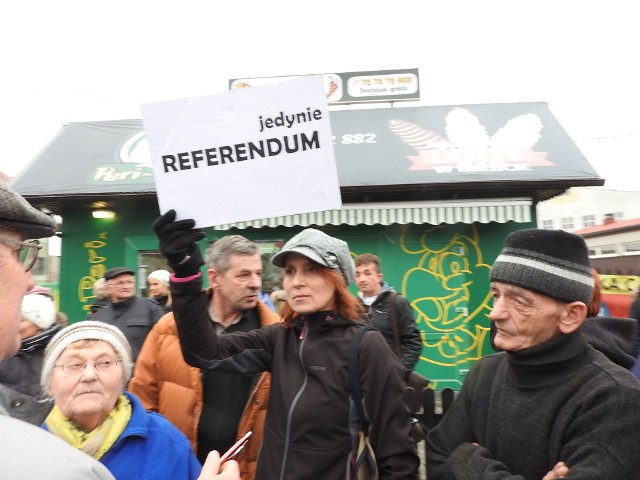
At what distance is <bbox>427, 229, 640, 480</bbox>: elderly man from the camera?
135 centimetres

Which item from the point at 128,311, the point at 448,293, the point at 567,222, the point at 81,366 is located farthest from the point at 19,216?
the point at 567,222

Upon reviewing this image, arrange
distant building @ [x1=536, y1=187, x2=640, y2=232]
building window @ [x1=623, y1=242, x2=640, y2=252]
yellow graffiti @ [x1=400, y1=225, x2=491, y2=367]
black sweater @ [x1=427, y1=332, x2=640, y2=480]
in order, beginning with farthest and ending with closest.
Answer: distant building @ [x1=536, y1=187, x2=640, y2=232], building window @ [x1=623, y1=242, x2=640, y2=252], yellow graffiti @ [x1=400, y1=225, x2=491, y2=367], black sweater @ [x1=427, y1=332, x2=640, y2=480]

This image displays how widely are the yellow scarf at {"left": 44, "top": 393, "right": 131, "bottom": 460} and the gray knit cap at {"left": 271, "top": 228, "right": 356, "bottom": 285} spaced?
94 cm

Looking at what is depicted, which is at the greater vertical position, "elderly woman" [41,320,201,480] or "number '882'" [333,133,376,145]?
"number '882'" [333,133,376,145]

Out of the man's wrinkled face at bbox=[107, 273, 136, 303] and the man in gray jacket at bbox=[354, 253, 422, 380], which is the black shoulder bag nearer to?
the man in gray jacket at bbox=[354, 253, 422, 380]

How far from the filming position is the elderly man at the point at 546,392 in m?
1.35

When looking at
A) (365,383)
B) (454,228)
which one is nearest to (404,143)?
(454,228)

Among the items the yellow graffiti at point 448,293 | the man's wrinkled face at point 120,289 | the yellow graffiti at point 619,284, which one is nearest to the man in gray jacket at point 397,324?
the man's wrinkled face at point 120,289

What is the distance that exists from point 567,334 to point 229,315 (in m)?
1.81

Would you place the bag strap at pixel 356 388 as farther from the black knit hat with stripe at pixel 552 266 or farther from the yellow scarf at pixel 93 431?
the yellow scarf at pixel 93 431

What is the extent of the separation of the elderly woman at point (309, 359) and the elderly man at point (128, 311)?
290cm

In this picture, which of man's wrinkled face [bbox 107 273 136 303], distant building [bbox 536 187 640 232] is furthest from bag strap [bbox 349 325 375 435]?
distant building [bbox 536 187 640 232]

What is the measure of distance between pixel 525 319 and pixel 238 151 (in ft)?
4.07

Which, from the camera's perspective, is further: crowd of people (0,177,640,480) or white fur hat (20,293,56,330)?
white fur hat (20,293,56,330)
